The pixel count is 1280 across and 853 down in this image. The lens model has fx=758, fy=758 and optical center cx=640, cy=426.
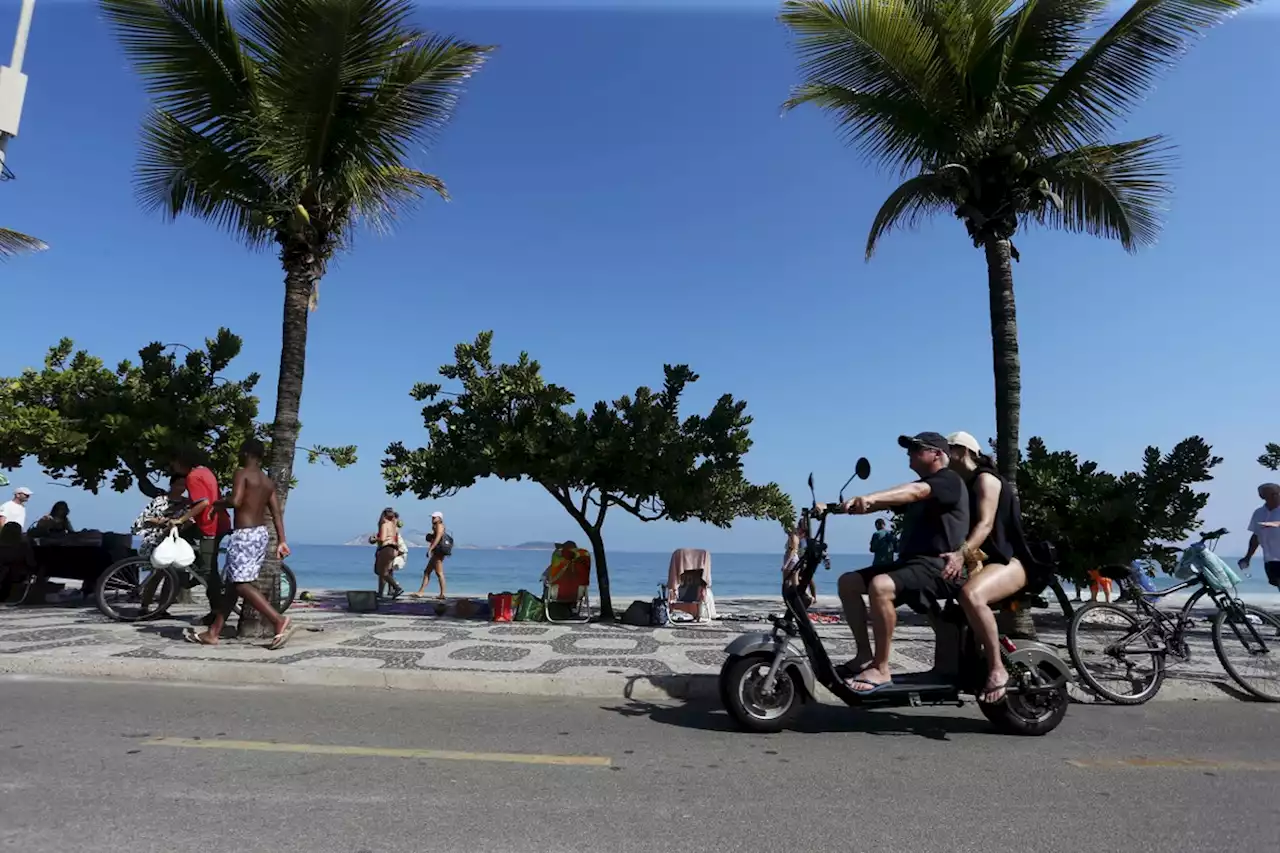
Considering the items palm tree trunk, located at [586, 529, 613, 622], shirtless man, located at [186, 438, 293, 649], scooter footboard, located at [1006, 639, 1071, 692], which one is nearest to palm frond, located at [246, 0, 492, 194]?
shirtless man, located at [186, 438, 293, 649]

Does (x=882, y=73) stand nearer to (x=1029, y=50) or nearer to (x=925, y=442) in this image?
(x=1029, y=50)

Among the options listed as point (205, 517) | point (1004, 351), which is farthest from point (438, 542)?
point (1004, 351)

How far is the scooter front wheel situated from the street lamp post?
12.2 m

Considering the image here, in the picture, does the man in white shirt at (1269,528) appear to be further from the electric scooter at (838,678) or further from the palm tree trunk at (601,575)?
the palm tree trunk at (601,575)

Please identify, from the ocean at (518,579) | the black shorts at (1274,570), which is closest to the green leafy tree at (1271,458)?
the ocean at (518,579)

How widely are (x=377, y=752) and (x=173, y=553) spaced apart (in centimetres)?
572

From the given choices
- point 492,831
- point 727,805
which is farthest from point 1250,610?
point 492,831

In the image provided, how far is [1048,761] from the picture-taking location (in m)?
4.32

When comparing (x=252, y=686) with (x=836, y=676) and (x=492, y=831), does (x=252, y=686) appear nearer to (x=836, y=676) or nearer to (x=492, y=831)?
(x=492, y=831)

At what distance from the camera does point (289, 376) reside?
873cm

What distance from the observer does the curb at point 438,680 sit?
20.4ft

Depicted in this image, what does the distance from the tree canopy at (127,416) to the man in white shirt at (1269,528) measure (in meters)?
13.5

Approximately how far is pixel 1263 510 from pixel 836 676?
338 inches

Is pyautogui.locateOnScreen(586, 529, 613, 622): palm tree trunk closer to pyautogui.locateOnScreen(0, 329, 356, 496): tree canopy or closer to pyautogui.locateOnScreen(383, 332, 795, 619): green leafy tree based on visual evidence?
pyautogui.locateOnScreen(383, 332, 795, 619): green leafy tree
